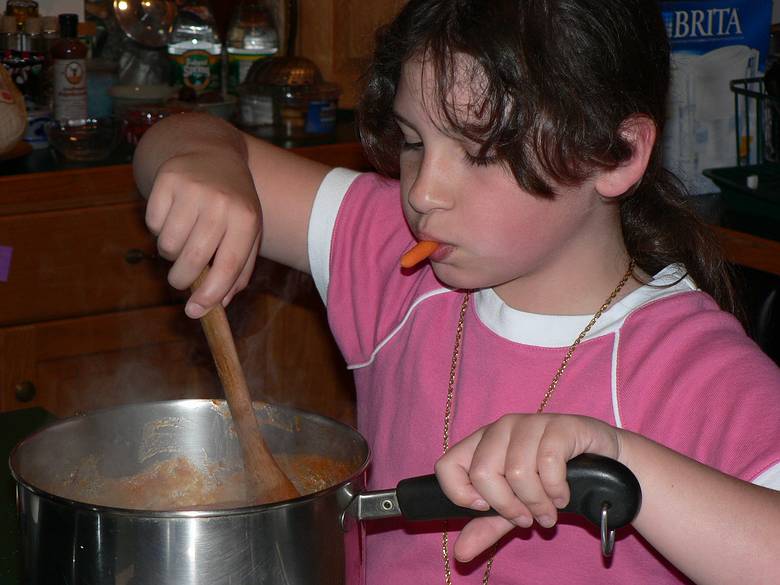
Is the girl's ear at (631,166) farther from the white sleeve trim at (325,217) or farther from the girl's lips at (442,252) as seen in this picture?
the white sleeve trim at (325,217)

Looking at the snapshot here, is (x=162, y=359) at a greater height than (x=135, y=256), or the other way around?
(x=135, y=256)

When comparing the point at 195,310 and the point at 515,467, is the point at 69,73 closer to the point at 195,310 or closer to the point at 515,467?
the point at 195,310

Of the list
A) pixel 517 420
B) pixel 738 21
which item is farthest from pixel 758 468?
pixel 738 21

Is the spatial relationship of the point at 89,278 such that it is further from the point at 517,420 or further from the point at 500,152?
the point at 517,420

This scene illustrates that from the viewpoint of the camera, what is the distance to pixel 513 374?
2.88 feet

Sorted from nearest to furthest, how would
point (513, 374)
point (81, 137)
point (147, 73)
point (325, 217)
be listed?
point (513, 374) < point (325, 217) < point (81, 137) < point (147, 73)

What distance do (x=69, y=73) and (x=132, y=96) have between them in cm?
17

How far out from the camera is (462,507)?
571mm

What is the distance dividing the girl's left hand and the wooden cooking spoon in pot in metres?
0.14

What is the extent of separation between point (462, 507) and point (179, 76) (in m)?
1.61

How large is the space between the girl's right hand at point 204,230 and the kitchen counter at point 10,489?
0.20 metres

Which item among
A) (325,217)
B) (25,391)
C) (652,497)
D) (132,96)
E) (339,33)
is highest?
(339,33)

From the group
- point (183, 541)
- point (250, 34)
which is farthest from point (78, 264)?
point (183, 541)

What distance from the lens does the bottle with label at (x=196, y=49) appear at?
202 centimetres
